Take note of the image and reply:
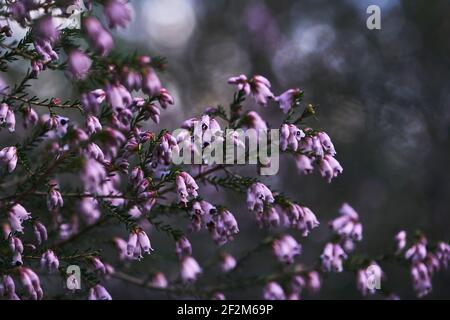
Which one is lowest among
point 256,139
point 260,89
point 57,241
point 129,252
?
point 129,252

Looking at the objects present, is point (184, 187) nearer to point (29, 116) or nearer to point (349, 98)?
point (29, 116)

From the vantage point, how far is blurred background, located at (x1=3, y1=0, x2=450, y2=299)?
784cm

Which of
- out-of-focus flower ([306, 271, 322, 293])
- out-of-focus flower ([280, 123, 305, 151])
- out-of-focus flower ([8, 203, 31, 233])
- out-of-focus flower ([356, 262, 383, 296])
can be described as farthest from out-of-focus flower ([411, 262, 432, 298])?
out-of-focus flower ([8, 203, 31, 233])

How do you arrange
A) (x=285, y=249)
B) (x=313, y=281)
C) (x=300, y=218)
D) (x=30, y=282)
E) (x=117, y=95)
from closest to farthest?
1. (x=117, y=95)
2. (x=30, y=282)
3. (x=300, y=218)
4. (x=285, y=249)
5. (x=313, y=281)

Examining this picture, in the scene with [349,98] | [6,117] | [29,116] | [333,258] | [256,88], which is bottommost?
[333,258]

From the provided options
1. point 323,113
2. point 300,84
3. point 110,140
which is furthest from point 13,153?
point 300,84

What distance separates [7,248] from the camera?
3.35 metres

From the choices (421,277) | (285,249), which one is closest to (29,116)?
(285,249)

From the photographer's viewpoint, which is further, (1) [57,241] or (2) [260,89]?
(1) [57,241]

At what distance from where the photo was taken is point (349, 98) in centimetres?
790

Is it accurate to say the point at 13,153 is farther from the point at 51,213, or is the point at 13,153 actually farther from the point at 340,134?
the point at 340,134
